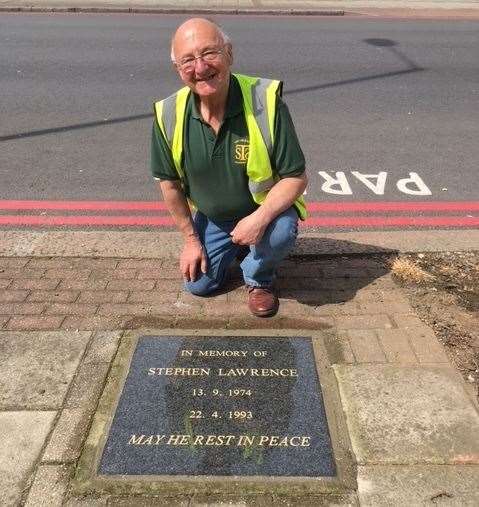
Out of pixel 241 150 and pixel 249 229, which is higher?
pixel 241 150

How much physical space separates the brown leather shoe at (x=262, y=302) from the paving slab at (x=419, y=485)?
1.09m

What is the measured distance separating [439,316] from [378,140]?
10.2 ft

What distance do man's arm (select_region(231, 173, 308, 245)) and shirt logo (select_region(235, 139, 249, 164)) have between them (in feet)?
0.69

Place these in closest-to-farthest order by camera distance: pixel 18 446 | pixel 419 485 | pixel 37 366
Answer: pixel 419 485 < pixel 18 446 < pixel 37 366

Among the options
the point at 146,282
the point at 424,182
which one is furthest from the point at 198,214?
the point at 424,182

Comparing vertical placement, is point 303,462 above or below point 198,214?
below

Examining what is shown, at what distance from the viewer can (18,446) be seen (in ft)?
7.47

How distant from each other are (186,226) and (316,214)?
157cm

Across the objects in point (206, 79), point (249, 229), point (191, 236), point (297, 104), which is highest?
point (206, 79)

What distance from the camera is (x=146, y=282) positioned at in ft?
11.3

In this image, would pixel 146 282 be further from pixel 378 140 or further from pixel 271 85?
pixel 378 140

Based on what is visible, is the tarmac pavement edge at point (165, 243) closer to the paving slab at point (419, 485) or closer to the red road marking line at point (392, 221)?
the red road marking line at point (392, 221)

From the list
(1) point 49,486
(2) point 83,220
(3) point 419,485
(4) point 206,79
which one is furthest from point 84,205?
(3) point 419,485

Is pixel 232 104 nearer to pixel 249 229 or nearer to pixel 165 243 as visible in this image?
pixel 249 229
